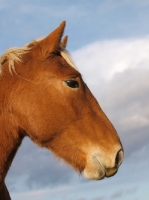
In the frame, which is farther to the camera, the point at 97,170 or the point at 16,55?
the point at 16,55

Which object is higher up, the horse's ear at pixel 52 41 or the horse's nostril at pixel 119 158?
the horse's ear at pixel 52 41

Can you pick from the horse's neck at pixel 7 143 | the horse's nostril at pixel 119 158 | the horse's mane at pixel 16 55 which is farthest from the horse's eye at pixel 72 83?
the horse's nostril at pixel 119 158

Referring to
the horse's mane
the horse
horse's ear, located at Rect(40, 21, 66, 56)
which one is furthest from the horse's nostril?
horse's ear, located at Rect(40, 21, 66, 56)

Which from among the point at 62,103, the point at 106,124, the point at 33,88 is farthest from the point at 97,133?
the point at 33,88

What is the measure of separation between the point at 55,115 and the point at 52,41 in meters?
1.15

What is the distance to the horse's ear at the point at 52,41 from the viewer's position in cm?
779

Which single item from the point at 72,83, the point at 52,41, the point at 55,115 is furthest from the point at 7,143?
the point at 52,41

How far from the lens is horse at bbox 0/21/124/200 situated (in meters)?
7.48

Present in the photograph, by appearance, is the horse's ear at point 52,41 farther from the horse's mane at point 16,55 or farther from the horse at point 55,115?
the horse's mane at point 16,55

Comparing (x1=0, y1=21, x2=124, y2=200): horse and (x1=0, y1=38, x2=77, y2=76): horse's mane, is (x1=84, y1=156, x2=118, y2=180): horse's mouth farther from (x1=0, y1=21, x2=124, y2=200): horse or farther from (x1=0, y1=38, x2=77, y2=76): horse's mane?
(x1=0, y1=38, x2=77, y2=76): horse's mane

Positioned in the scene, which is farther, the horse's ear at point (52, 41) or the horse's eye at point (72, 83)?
the horse's ear at point (52, 41)

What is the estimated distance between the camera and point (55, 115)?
7.60 m

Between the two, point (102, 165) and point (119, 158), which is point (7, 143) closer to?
point (102, 165)

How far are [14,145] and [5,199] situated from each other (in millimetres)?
955
